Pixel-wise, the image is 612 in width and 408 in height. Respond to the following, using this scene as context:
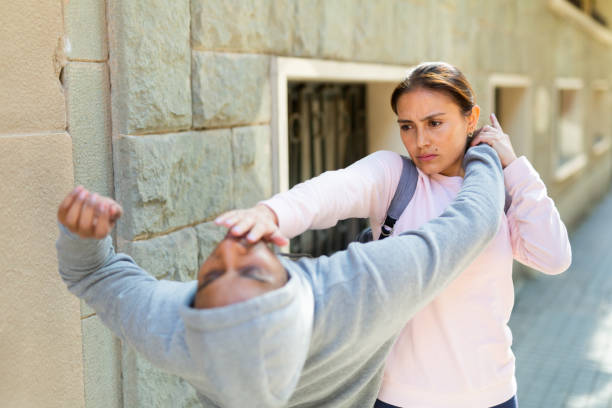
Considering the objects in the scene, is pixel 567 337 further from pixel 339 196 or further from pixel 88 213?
pixel 88 213

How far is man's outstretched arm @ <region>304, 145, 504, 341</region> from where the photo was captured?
132cm

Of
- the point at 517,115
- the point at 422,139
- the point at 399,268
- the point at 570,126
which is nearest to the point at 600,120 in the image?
the point at 570,126

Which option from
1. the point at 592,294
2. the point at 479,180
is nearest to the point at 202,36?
the point at 479,180

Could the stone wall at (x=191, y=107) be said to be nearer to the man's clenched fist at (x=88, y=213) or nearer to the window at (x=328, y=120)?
the window at (x=328, y=120)

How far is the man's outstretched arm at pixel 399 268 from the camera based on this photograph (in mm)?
1318

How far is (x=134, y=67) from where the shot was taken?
2.35m

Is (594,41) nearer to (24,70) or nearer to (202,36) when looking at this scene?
(202,36)

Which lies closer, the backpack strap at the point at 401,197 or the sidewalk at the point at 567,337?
the backpack strap at the point at 401,197

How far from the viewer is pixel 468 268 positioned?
179cm

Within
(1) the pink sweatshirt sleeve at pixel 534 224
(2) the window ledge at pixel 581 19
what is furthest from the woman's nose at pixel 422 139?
(2) the window ledge at pixel 581 19

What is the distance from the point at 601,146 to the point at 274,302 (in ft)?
51.7

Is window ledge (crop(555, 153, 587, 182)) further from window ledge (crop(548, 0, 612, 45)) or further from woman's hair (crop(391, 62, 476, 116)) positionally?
woman's hair (crop(391, 62, 476, 116))

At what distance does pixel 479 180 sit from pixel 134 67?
50.0 inches

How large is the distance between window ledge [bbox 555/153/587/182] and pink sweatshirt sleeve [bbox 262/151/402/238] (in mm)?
8140
